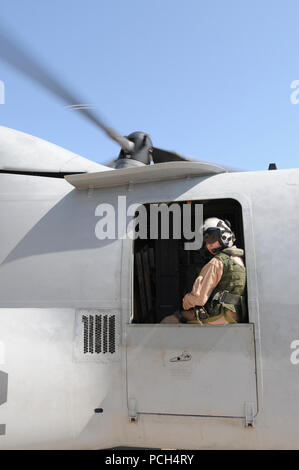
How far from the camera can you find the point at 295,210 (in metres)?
3.87

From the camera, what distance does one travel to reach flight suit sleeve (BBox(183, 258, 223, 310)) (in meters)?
3.80

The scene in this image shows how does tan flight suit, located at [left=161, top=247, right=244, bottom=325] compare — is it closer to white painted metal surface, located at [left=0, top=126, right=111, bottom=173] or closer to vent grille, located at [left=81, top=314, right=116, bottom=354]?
vent grille, located at [left=81, top=314, right=116, bottom=354]

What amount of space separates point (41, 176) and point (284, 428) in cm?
328

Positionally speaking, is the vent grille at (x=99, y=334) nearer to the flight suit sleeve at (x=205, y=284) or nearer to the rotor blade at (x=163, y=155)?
the flight suit sleeve at (x=205, y=284)

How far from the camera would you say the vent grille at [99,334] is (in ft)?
12.6

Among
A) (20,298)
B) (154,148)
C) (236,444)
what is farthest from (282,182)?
(20,298)
